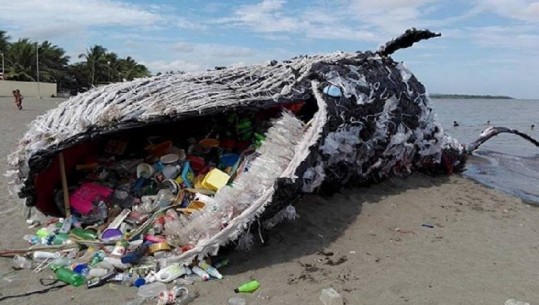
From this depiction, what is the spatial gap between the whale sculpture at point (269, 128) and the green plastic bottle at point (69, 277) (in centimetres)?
75

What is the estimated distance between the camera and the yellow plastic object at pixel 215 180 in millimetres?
5058

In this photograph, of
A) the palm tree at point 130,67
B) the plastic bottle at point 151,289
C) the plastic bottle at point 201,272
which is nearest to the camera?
the plastic bottle at point 151,289

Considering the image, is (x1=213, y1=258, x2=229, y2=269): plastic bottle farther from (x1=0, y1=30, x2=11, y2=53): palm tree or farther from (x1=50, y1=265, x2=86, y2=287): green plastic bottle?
(x1=0, y1=30, x2=11, y2=53): palm tree

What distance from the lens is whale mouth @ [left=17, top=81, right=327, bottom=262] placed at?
4336 millimetres

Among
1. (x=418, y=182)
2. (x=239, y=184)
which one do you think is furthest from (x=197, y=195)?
(x=418, y=182)

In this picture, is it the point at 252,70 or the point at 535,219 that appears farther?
the point at 535,219

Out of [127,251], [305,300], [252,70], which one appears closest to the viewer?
[305,300]

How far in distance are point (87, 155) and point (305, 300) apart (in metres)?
3.28

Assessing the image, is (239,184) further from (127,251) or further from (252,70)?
(252,70)

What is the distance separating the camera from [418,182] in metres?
8.26

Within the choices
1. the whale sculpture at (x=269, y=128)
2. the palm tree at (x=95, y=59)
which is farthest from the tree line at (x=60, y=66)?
the whale sculpture at (x=269, y=128)

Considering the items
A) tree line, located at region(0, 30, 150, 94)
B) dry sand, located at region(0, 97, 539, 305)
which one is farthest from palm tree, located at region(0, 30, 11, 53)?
dry sand, located at region(0, 97, 539, 305)

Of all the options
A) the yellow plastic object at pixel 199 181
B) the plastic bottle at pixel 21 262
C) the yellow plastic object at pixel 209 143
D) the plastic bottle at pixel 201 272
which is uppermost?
the yellow plastic object at pixel 209 143

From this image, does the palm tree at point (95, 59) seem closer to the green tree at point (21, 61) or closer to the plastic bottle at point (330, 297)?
the green tree at point (21, 61)
